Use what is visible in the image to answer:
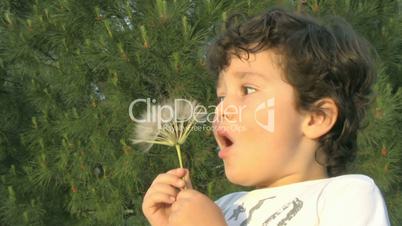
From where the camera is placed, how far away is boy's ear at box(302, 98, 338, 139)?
3.20ft

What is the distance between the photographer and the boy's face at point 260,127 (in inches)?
36.8

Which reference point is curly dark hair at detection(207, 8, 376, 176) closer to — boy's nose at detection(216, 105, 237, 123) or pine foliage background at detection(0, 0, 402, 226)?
boy's nose at detection(216, 105, 237, 123)

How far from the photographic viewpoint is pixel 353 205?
78 centimetres

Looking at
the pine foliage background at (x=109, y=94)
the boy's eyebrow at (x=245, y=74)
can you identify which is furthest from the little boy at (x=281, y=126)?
the pine foliage background at (x=109, y=94)

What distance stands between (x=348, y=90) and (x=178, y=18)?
106 cm

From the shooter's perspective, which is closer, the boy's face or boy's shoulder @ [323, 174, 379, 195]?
boy's shoulder @ [323, 174, 379, 195]

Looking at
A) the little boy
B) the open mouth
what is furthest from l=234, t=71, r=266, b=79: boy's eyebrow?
the open mouth

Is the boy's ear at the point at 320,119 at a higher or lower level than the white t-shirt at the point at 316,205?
higher

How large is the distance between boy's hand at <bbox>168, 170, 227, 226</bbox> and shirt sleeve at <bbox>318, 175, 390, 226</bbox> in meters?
0.16

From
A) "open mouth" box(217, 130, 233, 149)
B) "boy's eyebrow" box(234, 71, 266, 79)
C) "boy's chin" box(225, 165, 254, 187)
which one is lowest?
"boy's chin" box(225, 165, 254, 187)

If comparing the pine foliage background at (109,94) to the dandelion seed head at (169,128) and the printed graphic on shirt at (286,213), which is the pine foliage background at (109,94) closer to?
the dandelion seed head at (169,128)

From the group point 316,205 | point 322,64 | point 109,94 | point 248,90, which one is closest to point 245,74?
point 248,90

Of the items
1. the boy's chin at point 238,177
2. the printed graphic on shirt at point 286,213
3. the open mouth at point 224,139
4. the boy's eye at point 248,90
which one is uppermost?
the boy's eye at point 248,90

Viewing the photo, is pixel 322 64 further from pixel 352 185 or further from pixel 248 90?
pixel 352 185
